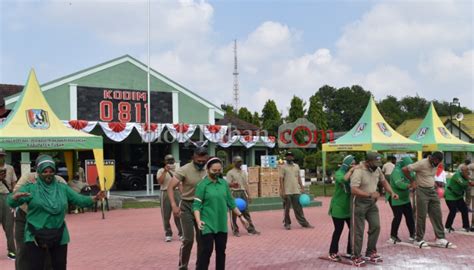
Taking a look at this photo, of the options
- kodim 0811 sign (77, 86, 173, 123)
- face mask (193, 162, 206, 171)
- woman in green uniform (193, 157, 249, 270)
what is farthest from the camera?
kodim 0811 sign (77, 86, 173, 123)

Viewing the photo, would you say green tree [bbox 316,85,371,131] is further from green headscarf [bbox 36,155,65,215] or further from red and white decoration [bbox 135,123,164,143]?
green headscarf [bbox 36,155,65,215]

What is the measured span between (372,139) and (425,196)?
476 inches

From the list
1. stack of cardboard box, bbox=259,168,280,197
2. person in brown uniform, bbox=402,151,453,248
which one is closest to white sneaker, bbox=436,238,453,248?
person in brown uniform, bbox=402,151,453,248

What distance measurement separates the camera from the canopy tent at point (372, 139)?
21.2 metres

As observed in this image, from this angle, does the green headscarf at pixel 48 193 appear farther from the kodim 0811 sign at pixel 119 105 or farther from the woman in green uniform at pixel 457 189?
the kodim 0811 sign at pixel 119 105

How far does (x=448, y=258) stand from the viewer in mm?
8344

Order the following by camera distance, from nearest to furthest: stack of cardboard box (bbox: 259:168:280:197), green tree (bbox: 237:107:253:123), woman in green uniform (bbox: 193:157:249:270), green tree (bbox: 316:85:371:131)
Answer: woman in green uniform (bbox: 193:157:249:270) → stack of cardboard box (bbox: 259:168:280:197) → green tree (bbox: 237:107:253:123) → green tree (bbox: 316:85:371:131)

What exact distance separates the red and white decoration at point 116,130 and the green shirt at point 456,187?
51.8 feet

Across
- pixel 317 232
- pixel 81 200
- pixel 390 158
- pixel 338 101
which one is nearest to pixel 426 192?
pixel 317 232

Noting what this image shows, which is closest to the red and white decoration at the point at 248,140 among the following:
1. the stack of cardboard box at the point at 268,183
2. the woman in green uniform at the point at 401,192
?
the stack of cardboard box at the point at 268,183

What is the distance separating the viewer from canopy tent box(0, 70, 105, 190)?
15094mm

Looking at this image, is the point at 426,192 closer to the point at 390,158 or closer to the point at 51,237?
the point at 51,237

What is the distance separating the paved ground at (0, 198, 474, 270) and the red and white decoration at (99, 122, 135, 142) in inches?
380

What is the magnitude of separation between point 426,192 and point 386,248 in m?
1.23
